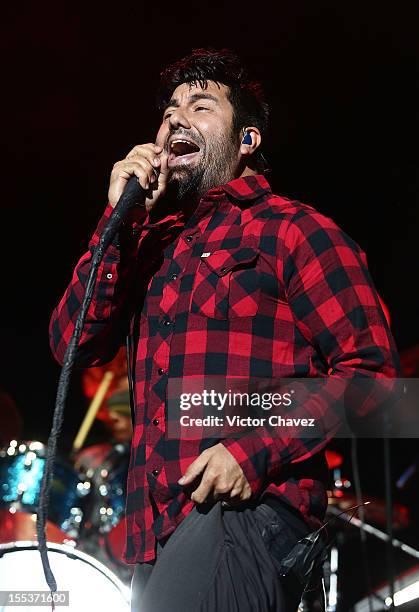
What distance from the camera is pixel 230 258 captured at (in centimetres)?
153

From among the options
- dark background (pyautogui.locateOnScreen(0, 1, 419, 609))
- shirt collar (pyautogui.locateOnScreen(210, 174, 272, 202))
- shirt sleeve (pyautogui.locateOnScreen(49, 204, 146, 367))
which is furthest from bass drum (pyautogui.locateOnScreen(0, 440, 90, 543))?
shirt collar (pyautogui.locateOnScreen(210, 174, 272, 202))

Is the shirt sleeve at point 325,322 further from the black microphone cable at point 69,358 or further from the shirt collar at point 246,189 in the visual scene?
the black microphone cable at point 69,358

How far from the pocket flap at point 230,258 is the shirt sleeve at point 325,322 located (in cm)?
6

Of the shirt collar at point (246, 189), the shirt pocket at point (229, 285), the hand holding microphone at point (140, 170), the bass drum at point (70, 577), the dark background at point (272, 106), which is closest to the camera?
the shirt pocket at point (229, 285)

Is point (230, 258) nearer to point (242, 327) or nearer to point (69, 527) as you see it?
point (242, 327)

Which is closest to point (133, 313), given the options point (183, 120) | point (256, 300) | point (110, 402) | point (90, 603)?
point (256, 300)

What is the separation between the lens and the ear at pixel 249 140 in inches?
78.8

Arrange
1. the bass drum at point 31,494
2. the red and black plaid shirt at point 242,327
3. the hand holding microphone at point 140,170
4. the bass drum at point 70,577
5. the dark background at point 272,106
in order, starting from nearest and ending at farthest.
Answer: the red and black plaid shirt at point 242,327, the hand holding microphone at point 140,170, the bass drum at point 70,577, the dark background at point 272,106, the bass drum at point 31,494

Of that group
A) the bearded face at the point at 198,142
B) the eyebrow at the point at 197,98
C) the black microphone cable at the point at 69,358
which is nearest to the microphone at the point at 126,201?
the black microphone cable at the point at 69,358

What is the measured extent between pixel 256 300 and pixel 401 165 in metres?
2.44

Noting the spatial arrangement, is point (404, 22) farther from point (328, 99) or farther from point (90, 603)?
point (90, 603)

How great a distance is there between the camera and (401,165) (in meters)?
3.65

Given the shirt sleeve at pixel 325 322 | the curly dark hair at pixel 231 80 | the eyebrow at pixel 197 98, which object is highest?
the curly dark hair at pixel 231 80

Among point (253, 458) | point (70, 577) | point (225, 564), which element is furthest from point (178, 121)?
point (70, 577)
